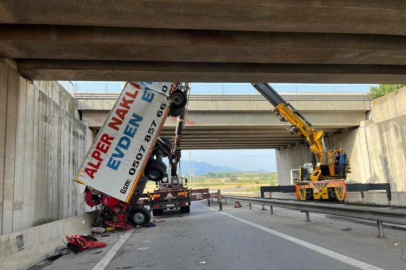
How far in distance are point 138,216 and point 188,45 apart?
7.28m

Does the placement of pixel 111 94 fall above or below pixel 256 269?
above

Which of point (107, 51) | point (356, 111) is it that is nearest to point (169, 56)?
point (107, 51)

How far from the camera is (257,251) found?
6.70m

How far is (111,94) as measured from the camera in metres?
20.5

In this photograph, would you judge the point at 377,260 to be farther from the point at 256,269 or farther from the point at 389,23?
the point at 389,23

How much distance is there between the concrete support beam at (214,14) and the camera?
18.8 feet

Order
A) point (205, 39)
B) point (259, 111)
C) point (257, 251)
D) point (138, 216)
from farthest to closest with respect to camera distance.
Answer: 1. point (259, 111)
2. point (138, 216)
3. point (205, 39)
4. point (257, 251)

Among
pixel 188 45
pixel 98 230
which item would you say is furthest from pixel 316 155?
pixel 188 45

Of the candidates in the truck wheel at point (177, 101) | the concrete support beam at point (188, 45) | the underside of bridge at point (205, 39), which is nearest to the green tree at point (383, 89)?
the underside of bridge at point (205, 39)

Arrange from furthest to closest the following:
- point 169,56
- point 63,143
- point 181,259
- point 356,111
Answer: point 356,111 → point 63,143 → point 169,56 → point 181,259

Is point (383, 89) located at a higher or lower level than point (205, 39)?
higher

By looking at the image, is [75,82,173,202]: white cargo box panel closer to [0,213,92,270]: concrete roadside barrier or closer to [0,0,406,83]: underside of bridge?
[0,0,406,83]: underside of bridge

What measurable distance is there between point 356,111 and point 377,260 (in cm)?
1978

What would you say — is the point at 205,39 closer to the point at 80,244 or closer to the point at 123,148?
the point at 123,148
